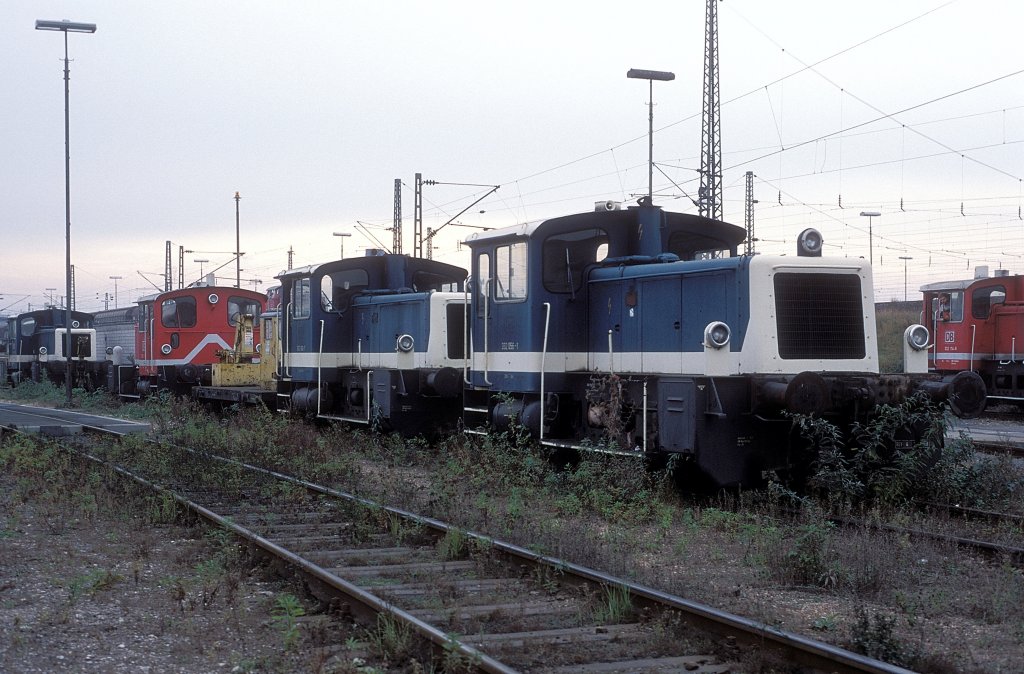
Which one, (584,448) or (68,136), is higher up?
(68,136)

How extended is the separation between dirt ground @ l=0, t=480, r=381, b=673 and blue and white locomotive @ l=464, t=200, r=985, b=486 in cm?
432

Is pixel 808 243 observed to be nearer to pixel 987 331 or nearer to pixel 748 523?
pixel 748 523

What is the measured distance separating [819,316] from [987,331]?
15.0 metres

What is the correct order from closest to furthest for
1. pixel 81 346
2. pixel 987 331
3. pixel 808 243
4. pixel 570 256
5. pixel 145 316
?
pixel 808 243 < pixel 570 256 < pixel 987 331 < pixel 145 316 < pixel 81 346

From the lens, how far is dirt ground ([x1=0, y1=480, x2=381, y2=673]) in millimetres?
5332

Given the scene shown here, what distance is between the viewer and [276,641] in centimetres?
561

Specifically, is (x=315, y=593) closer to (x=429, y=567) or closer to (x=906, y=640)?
(x=429, y=567)

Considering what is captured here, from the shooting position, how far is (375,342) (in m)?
16.8

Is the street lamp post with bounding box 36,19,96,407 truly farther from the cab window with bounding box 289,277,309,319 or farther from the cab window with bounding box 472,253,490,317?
the cab window with bounding box 472,253,490,317

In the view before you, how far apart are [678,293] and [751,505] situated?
7.36 ft

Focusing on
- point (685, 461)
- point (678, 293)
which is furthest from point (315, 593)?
point (678, 293)

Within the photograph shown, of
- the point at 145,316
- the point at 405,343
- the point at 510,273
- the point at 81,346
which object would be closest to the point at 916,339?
the point at 510,273

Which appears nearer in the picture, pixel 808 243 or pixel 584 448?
pixel 808 243

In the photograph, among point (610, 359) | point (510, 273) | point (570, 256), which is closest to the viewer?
point (610, 359)
